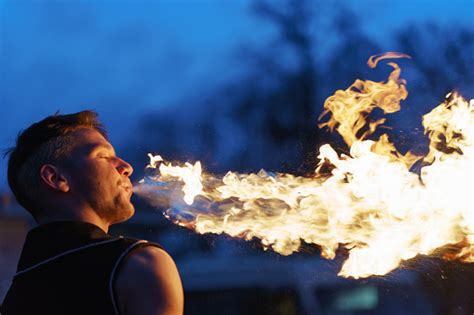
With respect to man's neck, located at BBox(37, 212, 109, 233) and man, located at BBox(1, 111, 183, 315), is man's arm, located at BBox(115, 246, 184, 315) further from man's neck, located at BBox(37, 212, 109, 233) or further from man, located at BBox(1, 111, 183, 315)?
man's neck, located at BBox(37, 212, 109, 233)

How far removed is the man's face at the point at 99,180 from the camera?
2240mm

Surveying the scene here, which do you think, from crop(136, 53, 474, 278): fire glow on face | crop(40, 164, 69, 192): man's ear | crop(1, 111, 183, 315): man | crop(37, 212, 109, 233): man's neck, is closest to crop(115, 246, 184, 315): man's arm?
crop(1, 111, 183, 315): man

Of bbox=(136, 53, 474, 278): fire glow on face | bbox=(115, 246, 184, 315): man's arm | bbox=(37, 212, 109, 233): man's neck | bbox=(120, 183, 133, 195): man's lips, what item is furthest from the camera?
bbox=(136, 53, 474, 278): fire glow on face

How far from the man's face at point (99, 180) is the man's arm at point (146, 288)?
1.15 ft

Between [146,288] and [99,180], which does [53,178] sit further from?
[146,288]

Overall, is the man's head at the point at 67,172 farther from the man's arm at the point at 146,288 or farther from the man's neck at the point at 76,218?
the man's arm at the point at 146,288

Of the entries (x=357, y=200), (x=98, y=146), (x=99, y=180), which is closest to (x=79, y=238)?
(x=99, y=180)

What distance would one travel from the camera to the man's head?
224 centimetres

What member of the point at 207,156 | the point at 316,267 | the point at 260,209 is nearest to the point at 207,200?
the point at 260,209

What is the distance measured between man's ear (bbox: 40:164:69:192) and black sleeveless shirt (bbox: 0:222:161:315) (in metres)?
0.13

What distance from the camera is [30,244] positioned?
2.12 metres

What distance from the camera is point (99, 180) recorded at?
2.26 metres

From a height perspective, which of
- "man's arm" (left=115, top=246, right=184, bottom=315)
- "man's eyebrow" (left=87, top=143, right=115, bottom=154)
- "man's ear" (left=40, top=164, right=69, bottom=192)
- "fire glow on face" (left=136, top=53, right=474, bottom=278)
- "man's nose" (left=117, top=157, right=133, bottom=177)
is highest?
"fire glow on face" (left=136, top=53, right=474, bottom=278)

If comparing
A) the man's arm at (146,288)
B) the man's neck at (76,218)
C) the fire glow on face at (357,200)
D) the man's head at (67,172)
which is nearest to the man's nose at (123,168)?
the man's head at (67,172)
